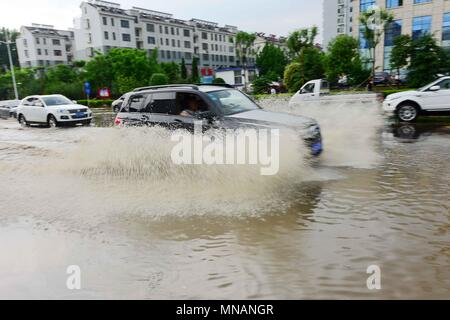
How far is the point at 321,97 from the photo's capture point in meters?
14.6

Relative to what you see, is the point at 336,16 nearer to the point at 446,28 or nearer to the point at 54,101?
the point at 446,28

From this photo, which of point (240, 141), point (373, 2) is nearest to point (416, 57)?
point (240, 141)

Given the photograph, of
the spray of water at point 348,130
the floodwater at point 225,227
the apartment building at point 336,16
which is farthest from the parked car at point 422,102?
the apartment building at point 336,16

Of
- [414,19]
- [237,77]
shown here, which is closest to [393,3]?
[414,19]

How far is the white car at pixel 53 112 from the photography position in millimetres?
17000

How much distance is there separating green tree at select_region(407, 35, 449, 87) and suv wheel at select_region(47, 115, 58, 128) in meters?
18.1

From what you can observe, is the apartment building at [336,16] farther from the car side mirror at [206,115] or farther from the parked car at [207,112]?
the car side mirror at [206,115]

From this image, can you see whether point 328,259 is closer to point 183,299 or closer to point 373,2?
point 183,299

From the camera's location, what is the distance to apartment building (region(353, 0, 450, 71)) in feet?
131

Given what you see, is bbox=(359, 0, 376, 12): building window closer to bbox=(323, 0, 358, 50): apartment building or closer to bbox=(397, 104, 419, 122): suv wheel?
bbox=(323, 0, 358, 50): apartment building

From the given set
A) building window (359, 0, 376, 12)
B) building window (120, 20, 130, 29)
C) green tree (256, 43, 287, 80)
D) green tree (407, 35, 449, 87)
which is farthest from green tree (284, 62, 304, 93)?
building window (120, 20, 130, 29)

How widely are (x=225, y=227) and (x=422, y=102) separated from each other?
11.2m

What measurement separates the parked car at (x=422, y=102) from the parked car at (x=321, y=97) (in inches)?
30.0
